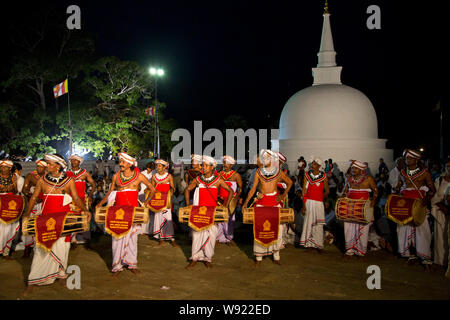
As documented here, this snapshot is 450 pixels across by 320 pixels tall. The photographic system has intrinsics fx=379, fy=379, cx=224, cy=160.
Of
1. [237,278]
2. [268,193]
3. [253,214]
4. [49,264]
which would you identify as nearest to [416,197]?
[268,193]

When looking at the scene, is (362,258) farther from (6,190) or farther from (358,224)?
(6,190)

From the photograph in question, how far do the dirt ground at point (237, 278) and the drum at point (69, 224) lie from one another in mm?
861

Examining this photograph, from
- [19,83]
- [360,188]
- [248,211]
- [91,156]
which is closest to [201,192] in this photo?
[248,211]

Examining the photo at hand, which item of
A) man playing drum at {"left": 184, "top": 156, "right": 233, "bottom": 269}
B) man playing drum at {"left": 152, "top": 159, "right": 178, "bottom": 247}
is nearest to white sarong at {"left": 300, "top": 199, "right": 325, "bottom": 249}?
man playing drum at {"left": 184, "top": 156, "right": 233, "bottom": 269}

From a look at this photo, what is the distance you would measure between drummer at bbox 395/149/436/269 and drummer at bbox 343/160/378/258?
1.94 ft

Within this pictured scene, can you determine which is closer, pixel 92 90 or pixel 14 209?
pixel 14 209

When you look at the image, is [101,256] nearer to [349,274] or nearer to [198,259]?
[198,259]

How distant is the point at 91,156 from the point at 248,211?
23.6 m

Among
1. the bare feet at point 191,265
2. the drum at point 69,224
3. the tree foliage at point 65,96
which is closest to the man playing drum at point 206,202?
the bare feet at point 191,265

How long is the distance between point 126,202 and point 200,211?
4.28ft

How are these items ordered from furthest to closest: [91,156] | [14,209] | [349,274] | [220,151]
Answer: [220,151] < [91,156] < [14,209] < [349,274]

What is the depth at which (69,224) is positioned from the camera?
580cm

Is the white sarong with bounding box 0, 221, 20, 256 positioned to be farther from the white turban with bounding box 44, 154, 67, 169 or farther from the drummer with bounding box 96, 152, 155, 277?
the white turban with bounding box 44, 154, 67, 169

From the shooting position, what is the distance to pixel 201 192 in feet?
23.2
